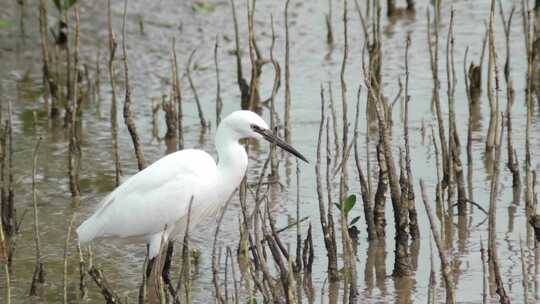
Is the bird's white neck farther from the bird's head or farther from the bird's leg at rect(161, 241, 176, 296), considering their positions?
the bird's leg at rect(161, 241, 176, 296)

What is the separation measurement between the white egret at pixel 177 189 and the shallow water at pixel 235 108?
1.19ft

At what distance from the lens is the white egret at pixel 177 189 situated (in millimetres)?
6832

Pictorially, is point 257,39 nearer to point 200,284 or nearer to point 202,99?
point 202,99

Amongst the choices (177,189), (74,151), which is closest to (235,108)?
(74,151)

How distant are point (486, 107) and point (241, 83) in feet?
6.87

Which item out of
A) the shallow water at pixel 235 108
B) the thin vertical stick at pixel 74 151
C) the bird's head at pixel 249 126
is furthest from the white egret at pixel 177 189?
the thin vertical stick at pixel 74 151

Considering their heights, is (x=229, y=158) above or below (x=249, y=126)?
below

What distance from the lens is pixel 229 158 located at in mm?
6895

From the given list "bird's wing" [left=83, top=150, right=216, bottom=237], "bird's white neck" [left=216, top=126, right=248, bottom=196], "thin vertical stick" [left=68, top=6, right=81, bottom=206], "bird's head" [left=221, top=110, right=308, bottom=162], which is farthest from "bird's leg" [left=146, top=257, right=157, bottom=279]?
"thin vertical stick" [left=68, top=6, right=81, bottom=206]

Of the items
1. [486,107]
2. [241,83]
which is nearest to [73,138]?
[241,83]

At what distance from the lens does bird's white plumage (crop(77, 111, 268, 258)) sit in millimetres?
6836

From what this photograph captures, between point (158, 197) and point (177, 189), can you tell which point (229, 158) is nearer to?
point (177, 189)

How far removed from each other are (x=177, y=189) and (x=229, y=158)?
0.35 metres

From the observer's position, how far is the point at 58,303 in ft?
21.9
